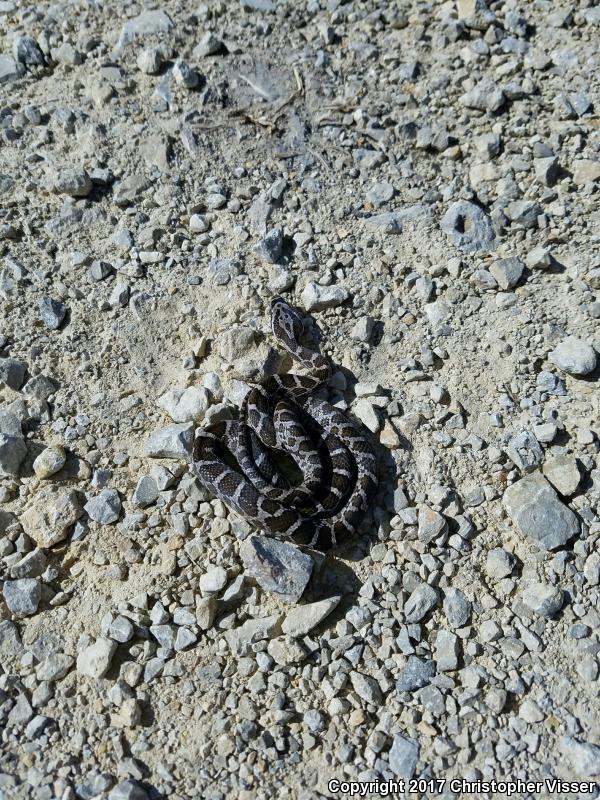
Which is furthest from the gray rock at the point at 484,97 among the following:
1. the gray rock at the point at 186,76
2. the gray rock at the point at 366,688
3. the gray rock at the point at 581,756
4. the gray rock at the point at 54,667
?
the gray rock at the point at 54,667

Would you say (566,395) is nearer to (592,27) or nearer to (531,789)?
(531,789)

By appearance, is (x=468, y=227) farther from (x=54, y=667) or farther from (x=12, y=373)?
(x=54, y=667)

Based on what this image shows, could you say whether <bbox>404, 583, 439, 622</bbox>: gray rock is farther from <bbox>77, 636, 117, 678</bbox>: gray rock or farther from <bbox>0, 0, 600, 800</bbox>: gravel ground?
<bbox>77, 636, 117, 678</bbox>: gray rock

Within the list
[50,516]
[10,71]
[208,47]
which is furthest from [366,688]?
[10,71]

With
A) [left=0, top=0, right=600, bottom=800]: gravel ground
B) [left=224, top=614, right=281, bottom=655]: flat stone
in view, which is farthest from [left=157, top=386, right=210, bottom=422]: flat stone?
[left=224, top=614, right=281, bottom=655]: flat stone

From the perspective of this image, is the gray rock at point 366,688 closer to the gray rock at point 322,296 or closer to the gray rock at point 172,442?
the gray rock at point 172,442

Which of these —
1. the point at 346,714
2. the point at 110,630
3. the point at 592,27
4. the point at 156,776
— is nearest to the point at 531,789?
the point at 346,714
